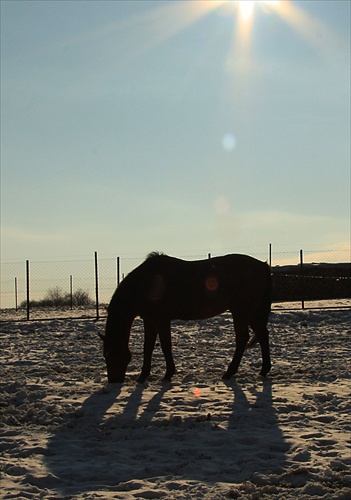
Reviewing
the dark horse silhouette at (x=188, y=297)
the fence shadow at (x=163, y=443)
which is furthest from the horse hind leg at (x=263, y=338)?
the fence shadow at (x=163, y=443)

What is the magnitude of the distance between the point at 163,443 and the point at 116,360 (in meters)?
2.85

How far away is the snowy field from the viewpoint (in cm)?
371

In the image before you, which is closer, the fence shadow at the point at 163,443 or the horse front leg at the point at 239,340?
the fence shadow at the point at 163,443

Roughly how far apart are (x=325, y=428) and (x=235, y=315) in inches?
119

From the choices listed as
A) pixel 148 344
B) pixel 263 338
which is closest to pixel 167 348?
pixel 148 344

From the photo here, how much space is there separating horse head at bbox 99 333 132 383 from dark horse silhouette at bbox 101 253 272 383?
1.1 inches

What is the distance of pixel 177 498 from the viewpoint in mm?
3463

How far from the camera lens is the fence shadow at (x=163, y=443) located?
390 cm

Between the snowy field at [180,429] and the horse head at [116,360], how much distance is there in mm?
152

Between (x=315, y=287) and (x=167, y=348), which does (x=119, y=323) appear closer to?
(x=167, y=348)

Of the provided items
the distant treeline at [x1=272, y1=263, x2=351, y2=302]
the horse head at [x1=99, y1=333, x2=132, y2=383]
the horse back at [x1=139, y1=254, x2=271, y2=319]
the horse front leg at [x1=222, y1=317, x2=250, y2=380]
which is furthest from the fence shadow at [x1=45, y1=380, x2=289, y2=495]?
→ the distant treeline at [x1=272, y1=263, x2=351, y2=302]

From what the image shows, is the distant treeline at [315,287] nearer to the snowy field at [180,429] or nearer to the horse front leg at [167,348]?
the snowy field at [180,429]

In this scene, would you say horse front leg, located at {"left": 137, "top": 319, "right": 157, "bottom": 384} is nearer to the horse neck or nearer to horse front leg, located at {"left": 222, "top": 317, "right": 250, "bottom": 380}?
the horse neck

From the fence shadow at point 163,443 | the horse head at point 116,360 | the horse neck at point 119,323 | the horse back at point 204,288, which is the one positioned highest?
the horse back at point 204,288
